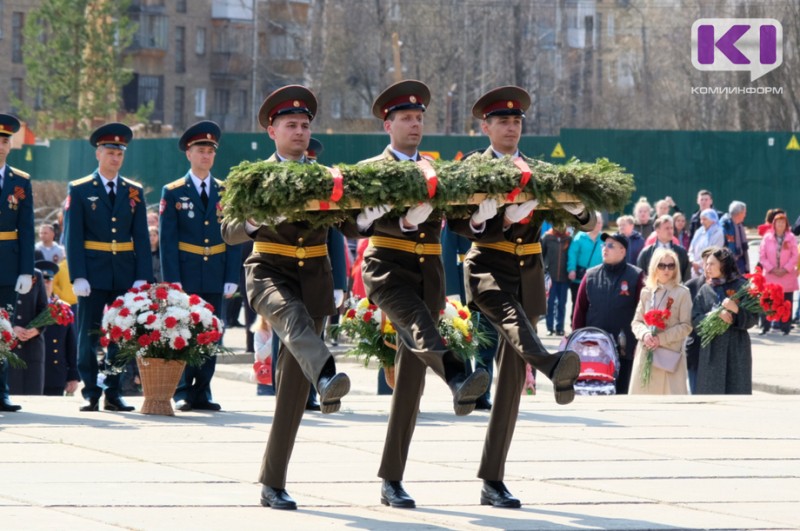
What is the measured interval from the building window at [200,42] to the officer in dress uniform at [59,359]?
62690 millimetres

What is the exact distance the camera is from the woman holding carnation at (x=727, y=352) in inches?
543

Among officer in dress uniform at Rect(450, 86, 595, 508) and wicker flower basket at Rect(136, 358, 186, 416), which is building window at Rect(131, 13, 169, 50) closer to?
wicker flower basket at Rect(136, 358, 186, 416)

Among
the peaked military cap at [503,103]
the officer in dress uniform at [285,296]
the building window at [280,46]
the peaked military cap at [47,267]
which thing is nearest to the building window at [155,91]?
the building window at [280,46]

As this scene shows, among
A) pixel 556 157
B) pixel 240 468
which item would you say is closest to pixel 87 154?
pixel 556 157

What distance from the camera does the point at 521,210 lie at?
7762 millimetres

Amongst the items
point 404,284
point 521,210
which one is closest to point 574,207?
point 521,210

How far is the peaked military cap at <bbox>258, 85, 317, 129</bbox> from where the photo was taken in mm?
8109

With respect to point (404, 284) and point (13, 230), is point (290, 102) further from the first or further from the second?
point (13, 230)

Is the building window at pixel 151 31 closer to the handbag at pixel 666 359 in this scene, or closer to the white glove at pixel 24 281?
the handbag at pixel 666 359

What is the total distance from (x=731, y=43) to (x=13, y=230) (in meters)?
23.7

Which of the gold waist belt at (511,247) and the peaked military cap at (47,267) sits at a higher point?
the peaked military cap at (47,267)

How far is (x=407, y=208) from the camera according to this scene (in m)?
7.75

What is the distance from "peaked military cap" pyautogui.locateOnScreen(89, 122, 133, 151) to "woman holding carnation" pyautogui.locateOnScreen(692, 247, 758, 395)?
Answer: 5.48 metres

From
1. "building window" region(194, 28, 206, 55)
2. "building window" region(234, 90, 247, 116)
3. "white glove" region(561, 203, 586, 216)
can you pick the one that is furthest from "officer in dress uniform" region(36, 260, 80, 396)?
"building window" region(234, 90, 247, 116)
